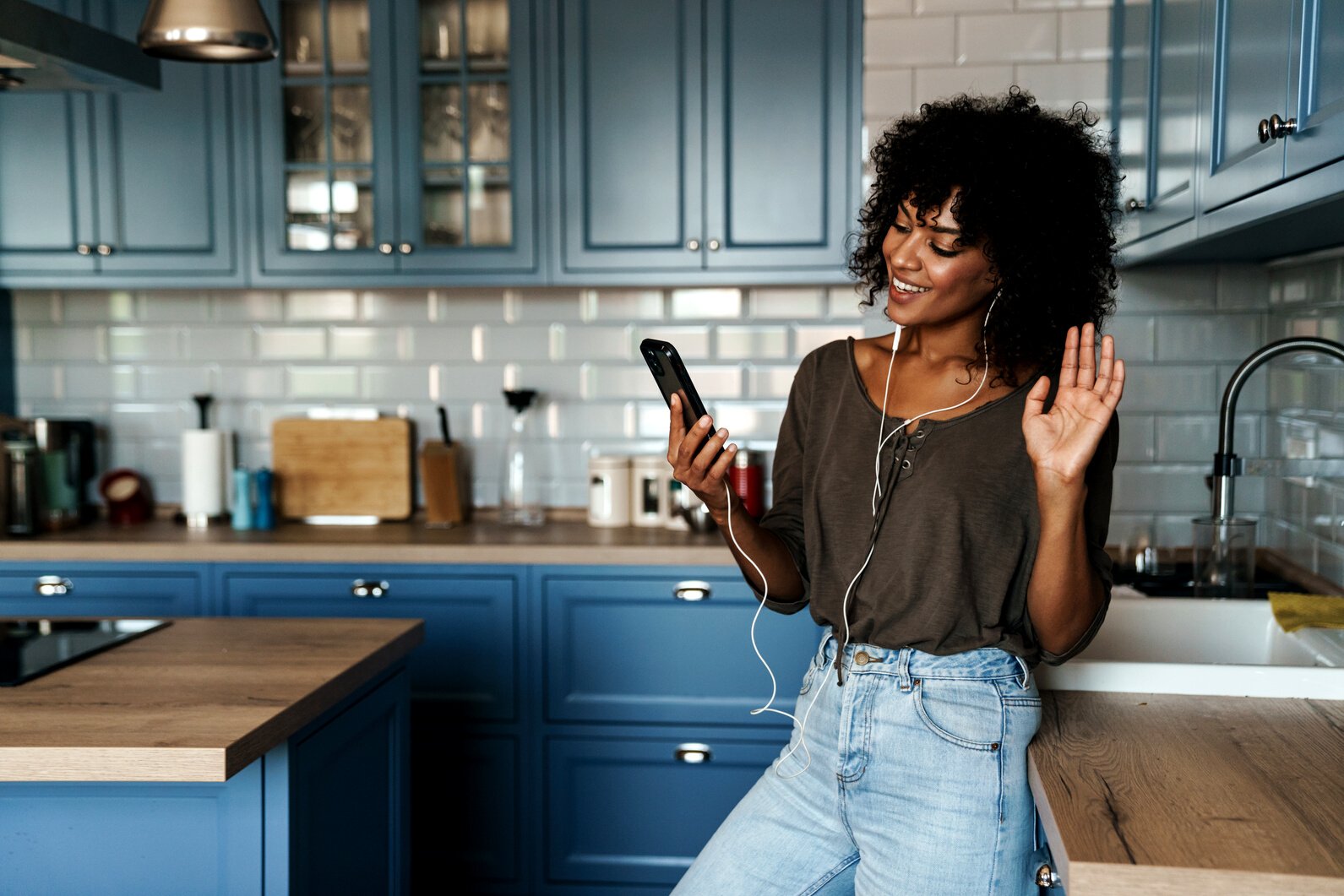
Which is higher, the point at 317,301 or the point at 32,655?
the point at 317,301

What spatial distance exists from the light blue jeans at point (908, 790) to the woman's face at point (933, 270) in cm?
44

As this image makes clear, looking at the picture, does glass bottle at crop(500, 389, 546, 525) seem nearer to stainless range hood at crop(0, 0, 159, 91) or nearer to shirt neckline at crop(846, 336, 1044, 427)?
stainless range hood at crop(0, 0, 159, 91)

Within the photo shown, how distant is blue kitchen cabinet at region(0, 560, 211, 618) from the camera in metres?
3.08

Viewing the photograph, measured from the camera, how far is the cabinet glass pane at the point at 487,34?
319 cm

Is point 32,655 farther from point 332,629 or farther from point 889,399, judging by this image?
point 889,399

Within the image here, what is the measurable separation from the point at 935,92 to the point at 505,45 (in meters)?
1.13

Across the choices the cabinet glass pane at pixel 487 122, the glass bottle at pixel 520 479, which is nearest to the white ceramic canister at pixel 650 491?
the glass bottle at pixel 520 479

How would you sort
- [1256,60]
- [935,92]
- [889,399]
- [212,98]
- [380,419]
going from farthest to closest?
[380,419] → [212,98] → [935,92] → [1256,60] → [889,399]

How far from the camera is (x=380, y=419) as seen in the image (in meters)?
3.50

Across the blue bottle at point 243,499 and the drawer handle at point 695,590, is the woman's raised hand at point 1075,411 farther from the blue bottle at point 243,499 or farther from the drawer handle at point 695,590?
the blue bottle at point 243,499

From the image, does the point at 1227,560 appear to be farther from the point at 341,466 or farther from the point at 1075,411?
Answer: the point at 341,466

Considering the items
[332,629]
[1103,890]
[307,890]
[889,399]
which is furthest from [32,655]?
[1103,890]

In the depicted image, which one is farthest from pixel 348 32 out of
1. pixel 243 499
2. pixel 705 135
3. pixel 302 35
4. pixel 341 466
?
pixel 243 499

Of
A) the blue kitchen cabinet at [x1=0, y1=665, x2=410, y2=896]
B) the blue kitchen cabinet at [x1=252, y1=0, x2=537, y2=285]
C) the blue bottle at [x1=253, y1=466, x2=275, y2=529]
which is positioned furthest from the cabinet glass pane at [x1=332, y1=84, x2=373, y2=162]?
the blue kitchen cabinet at [x1=0, y1=665, x2=410, y2=896]
